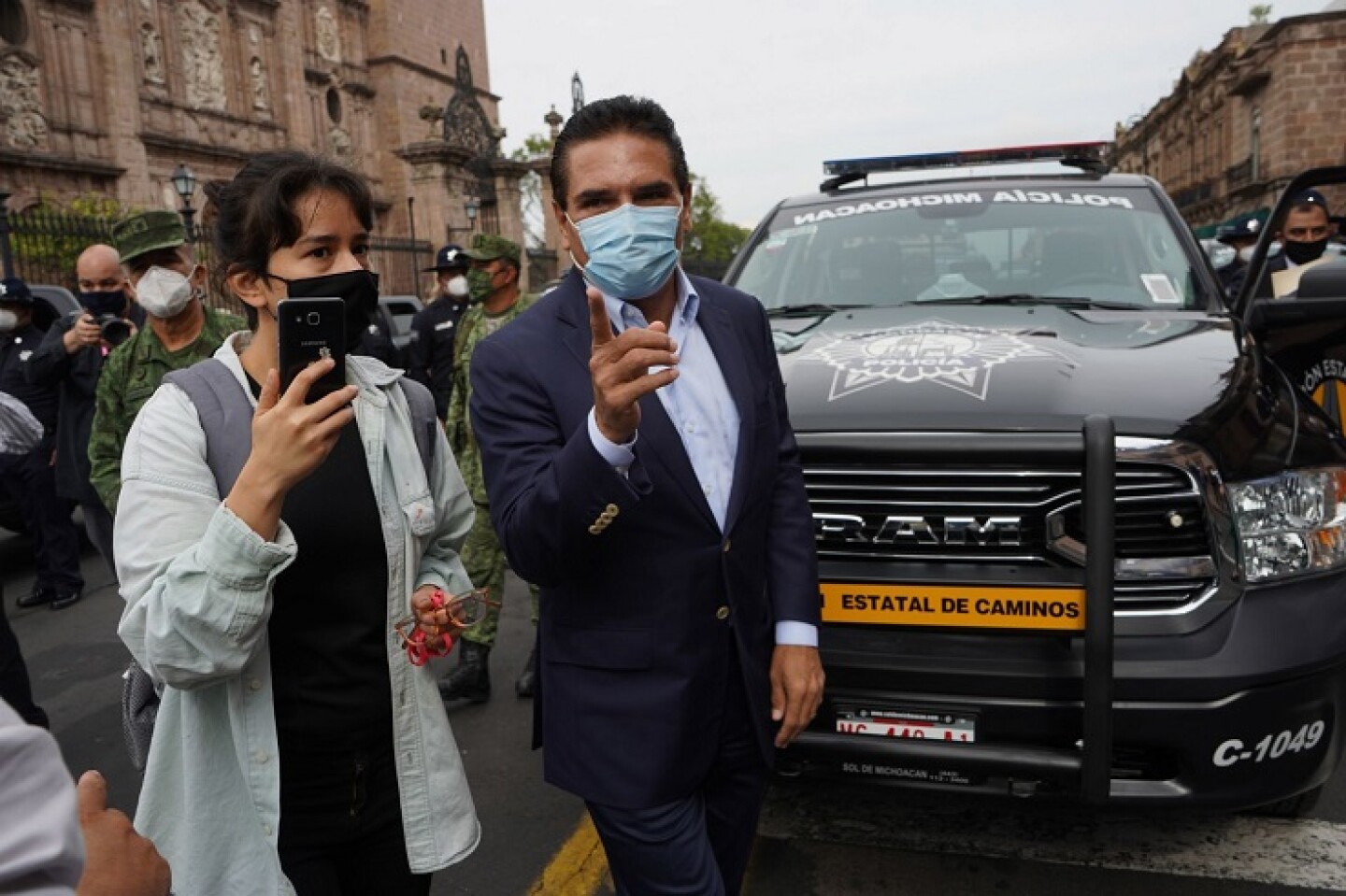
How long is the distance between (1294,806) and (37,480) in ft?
22.5

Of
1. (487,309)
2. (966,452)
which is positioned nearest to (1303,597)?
A: (966,452)

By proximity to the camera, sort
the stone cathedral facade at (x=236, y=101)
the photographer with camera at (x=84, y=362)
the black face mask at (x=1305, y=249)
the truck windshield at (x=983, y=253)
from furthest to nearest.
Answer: the stone cathedral facade at (x=236, y=101)
the black face mask at (x=1305, y=249)
the photographer with camera at (x=84, y=362)
the truck windshield at (x=983, y=253)

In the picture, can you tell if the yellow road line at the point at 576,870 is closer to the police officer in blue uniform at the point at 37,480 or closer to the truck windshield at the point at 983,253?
the truck windshield at the point at 983,253

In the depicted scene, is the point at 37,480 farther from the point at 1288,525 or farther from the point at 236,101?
the point at 236,101

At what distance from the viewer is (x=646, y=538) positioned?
1.81 meters

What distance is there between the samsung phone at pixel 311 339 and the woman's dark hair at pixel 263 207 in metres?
0.31

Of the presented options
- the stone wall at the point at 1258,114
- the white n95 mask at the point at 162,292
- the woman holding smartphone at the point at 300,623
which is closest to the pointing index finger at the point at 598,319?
the woman holding smartphone at the point at 300,623

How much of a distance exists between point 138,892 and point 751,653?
112 centimetres

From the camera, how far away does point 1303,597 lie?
2.42 meters

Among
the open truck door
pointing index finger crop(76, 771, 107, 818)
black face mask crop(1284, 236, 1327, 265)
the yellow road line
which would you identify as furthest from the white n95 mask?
black face mask crop(1284, 236, 1327, 265)

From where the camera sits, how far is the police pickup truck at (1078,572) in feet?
7.60

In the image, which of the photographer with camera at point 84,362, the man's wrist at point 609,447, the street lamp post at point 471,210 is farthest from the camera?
the street lamp post at point 471,210

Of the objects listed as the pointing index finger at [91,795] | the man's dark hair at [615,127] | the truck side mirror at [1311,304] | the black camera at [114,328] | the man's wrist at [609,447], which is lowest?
the pointing index finger at [91,795]

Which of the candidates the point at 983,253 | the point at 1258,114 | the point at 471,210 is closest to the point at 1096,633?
Result: the point at 983,253
